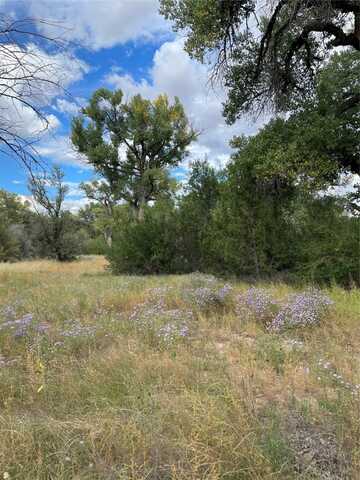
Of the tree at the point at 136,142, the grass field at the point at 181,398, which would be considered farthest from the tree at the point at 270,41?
the tree at the point at 136,142

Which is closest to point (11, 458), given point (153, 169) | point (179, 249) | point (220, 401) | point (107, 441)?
point (107, 441)

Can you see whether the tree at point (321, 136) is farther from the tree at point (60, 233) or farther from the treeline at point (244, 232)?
the tree at point (60, 233)

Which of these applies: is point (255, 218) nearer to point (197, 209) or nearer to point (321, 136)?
point (321, 136)

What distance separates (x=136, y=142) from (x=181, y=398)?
2328cm

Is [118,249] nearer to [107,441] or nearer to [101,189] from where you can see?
[107,441]

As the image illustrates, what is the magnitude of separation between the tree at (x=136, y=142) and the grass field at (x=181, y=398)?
18906 mm

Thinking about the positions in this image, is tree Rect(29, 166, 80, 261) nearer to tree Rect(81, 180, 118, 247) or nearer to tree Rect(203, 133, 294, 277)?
tree Rect(81, 180, 118, 247)

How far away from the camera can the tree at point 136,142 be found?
22.9 m

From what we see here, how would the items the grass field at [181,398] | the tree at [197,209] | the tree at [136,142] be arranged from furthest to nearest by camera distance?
the tree at [136,142]
the tree at [197,209]
the grass field at [181,398]

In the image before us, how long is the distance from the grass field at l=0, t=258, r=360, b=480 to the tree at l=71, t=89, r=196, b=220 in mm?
18906

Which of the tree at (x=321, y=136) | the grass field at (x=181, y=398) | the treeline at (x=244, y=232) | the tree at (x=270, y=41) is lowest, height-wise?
the grass field at (x=181, y=398)

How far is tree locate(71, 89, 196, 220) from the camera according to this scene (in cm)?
2294

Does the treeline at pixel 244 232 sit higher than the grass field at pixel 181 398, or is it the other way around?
the treeline at pixel 244 232

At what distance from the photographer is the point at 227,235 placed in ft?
27.7
